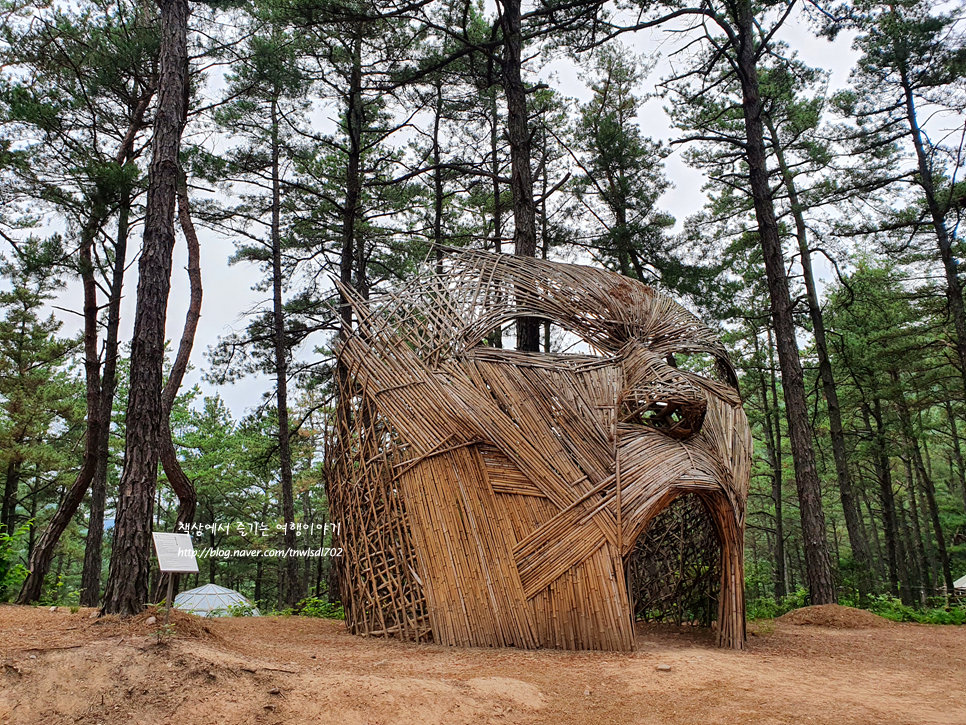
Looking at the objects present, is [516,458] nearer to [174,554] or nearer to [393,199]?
[174,554]

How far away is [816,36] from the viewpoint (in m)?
9.13

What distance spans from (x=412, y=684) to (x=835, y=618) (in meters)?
6.49

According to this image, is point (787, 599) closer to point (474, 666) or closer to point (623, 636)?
point (623, 636)

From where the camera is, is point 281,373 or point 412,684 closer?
point 412,684

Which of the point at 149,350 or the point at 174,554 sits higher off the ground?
the point at 149,350

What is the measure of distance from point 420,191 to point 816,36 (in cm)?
685

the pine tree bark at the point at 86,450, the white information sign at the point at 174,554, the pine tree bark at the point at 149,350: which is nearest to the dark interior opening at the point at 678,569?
the white information sign at the point at 174,554

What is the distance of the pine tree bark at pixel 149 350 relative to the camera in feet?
14.3

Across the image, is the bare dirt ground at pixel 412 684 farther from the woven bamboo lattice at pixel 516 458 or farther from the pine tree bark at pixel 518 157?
the pine tree bark at pixel 518 157

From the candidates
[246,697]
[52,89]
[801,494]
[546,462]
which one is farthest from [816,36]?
[52,89]

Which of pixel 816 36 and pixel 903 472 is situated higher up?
pixel 816 36

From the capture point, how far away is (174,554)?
3.82m

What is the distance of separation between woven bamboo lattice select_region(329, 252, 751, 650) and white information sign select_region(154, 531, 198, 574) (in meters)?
1.66

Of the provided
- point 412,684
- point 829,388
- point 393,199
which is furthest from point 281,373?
point 829,388
